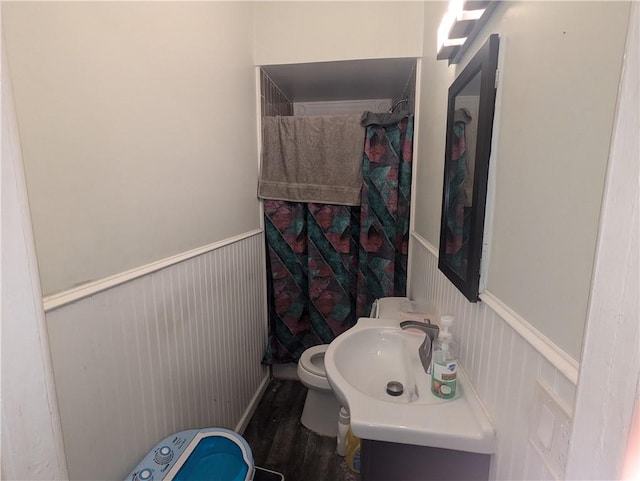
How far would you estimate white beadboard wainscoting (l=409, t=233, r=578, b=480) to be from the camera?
19.2 inches

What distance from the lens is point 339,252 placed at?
2062mm

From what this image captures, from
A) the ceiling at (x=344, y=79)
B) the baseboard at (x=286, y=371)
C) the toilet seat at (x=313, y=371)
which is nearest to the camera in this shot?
the toilet seat at (x=313, y=371)

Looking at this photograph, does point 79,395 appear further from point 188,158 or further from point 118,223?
point 188,158

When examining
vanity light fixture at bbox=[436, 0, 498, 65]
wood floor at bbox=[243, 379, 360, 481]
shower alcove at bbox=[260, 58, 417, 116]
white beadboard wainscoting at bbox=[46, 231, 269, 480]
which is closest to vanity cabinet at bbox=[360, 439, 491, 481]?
white beadboard wainscoting at bbox=[46, 231, 269, 480]

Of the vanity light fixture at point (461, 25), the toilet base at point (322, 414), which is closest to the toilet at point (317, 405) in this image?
the toilet base at point (322, 414)

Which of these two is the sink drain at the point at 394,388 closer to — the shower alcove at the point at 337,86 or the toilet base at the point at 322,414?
the toilet base at the point at 322,414

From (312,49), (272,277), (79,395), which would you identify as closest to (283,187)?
(272,277)

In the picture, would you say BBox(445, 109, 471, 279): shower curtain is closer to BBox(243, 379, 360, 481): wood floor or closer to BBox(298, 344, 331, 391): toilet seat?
BBox(298, 344, 331, 391): toilet seat

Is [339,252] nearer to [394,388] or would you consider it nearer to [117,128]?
[394,388]

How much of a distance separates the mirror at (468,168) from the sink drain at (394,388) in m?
0.41

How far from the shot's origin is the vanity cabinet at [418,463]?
→ 2.41 ft

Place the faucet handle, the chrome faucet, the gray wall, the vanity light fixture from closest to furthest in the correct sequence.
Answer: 1. the gray wall
2. the vanity light fixture
3. the chrome faucet
4. the faucet handle

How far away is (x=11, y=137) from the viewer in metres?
0.35

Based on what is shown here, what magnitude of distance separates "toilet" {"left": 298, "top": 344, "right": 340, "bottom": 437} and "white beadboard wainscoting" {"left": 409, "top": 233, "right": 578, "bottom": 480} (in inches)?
38.1
